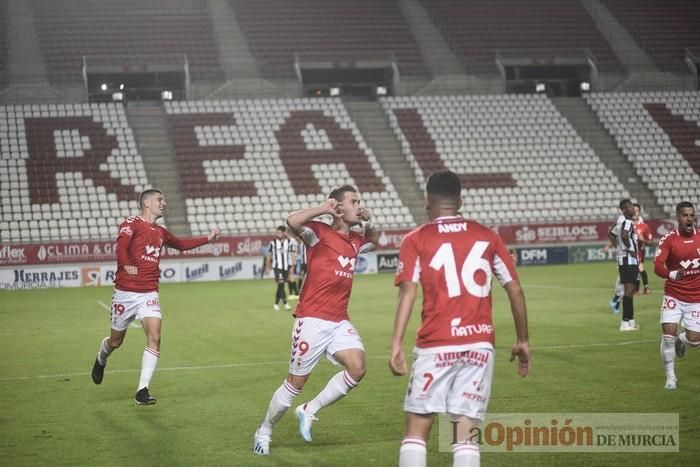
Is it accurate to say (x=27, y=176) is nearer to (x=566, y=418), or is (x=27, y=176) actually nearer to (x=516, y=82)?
(x=516, y=82)

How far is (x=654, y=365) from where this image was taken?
1436 centimetres

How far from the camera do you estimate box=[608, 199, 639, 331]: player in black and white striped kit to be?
18453mm

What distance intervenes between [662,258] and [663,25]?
47162 millimetres

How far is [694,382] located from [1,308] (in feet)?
67.0

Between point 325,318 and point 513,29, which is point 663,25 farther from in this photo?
point 325,318

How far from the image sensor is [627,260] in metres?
18.8

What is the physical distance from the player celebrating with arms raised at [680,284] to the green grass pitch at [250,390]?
0.59 metres

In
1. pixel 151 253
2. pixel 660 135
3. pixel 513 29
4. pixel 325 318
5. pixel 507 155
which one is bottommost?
pixel 325 318

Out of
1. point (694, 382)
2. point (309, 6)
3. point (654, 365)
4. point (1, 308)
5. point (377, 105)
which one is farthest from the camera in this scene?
point (309, 6)

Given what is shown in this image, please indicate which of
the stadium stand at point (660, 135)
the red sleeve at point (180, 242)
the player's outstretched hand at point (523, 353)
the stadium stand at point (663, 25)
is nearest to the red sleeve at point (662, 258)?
the red sleeve at point (180, 242)

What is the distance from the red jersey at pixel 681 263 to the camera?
1244 centimetres

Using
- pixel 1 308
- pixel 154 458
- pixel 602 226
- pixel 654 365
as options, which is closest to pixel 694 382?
pixel 654 365

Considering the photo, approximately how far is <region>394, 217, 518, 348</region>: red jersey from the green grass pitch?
8.65 ft

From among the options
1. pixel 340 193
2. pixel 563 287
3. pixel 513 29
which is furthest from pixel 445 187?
pixel 513 29
